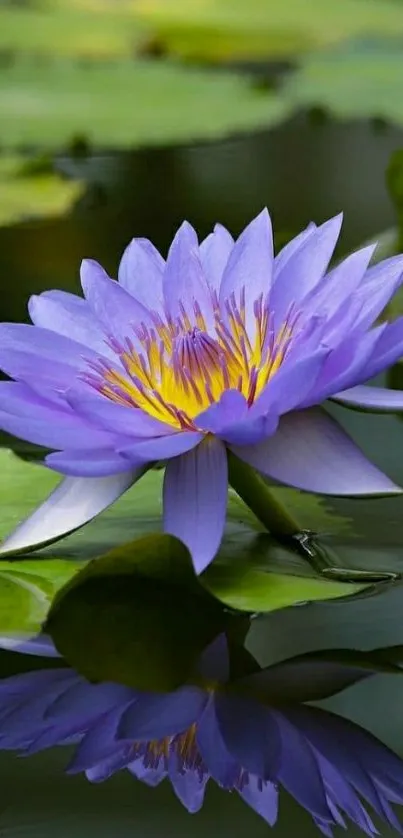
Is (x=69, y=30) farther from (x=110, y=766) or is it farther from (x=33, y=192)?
(x=110, y=766)

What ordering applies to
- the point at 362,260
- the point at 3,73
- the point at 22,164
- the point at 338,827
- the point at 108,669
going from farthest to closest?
the point at 3,73, the point at 22,164, the point at 362,260, the point at 108,669, the point at 338,827

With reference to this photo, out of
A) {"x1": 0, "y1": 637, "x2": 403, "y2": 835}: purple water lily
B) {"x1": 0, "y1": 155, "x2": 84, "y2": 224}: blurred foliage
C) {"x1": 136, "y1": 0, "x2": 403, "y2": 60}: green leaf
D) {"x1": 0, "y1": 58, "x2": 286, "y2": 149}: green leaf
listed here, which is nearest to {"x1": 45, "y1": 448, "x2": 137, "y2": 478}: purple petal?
{"x1": 0, "y1": 637, "x2": 403, "y2": 835}: purple water lily

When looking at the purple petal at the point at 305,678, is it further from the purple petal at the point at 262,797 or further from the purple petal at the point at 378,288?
the purple petal at the point at 378,288

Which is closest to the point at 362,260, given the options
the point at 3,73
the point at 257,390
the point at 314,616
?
the point at 257,390

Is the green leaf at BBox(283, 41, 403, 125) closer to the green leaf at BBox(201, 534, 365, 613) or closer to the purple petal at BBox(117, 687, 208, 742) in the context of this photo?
the green leaf at BBox(201, 534, 365, 613)

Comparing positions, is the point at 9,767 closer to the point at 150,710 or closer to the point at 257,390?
the point at 150,710

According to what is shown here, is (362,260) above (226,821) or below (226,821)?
above

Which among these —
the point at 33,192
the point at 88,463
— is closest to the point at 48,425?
the point at 88,463

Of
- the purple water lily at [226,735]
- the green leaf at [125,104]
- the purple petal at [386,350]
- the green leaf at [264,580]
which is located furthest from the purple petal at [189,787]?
the green leaf at [125,104]
